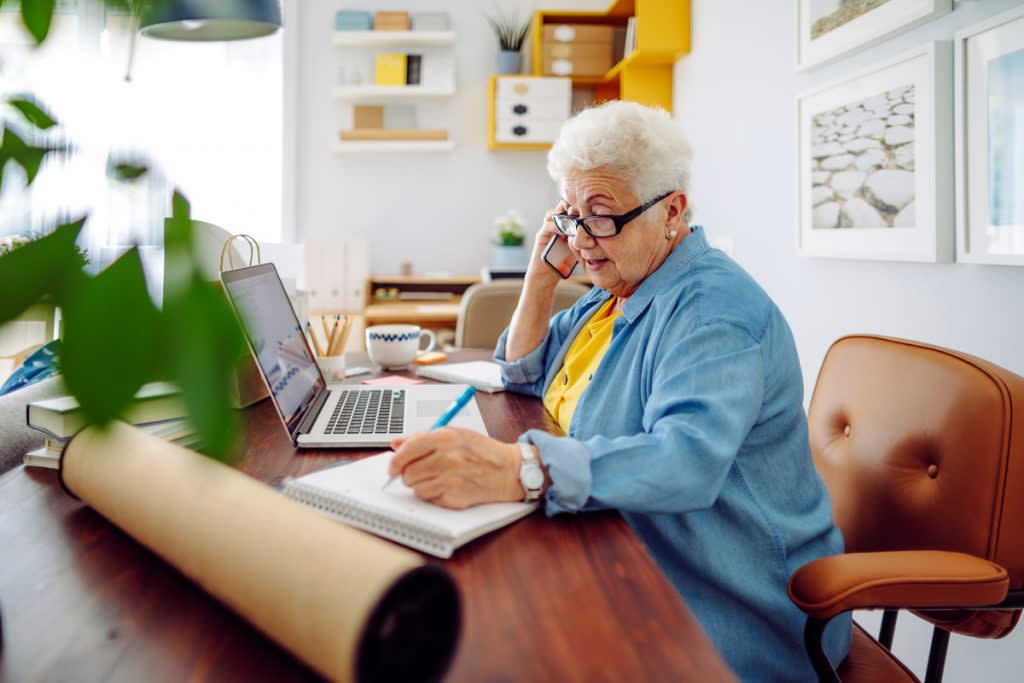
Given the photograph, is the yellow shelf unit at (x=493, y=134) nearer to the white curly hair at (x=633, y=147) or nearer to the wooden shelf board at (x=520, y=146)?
the wooden shelf board at (x=520, y=146)

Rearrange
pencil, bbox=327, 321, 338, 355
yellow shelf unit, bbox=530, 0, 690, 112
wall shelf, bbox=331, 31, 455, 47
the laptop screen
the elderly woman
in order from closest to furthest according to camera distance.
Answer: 1. the elderly woman
2. the laptop screen
3. pencil, bbox=327, 321, 338, 355
4. yellow shelf unit, bbox=530, 0, 690, 112
5. wall shelf, bbox=331, 31, 455, 47

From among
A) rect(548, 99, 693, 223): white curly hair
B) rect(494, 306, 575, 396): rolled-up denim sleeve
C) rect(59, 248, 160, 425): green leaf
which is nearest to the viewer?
rect(59, 248, 160, 425): green leaf

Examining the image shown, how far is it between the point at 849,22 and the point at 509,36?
260 centimetres

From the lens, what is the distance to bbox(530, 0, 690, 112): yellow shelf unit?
3268 millimetres

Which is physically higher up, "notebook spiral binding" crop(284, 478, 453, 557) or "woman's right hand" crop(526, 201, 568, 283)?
"woman's right hand" crop(526, 201, 568, 283)

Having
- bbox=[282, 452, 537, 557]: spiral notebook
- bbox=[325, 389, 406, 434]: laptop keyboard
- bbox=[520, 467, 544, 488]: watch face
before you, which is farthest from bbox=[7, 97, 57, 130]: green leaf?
bbox=[325, 389, 406, 434]: laptop keyboard

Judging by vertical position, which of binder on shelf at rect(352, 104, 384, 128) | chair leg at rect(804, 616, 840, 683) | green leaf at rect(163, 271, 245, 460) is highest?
binder on shelf at rect(352, 104, 384, 128)

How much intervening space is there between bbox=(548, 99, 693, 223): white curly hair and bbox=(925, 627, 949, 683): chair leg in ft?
2.61

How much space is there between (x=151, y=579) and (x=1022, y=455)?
3.45 feet

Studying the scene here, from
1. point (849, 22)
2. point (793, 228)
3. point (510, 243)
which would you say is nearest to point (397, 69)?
point (510, 243)

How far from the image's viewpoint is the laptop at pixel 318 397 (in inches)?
43.1

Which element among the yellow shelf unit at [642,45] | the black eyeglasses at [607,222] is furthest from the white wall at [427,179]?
the black eyeglasses at [607,222]

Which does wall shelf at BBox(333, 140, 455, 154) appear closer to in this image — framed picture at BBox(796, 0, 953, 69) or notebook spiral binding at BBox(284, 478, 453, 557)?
framed picture at BBox(796, 0, 953, 69)

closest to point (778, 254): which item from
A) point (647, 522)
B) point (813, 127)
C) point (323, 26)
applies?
point (813, 127)
